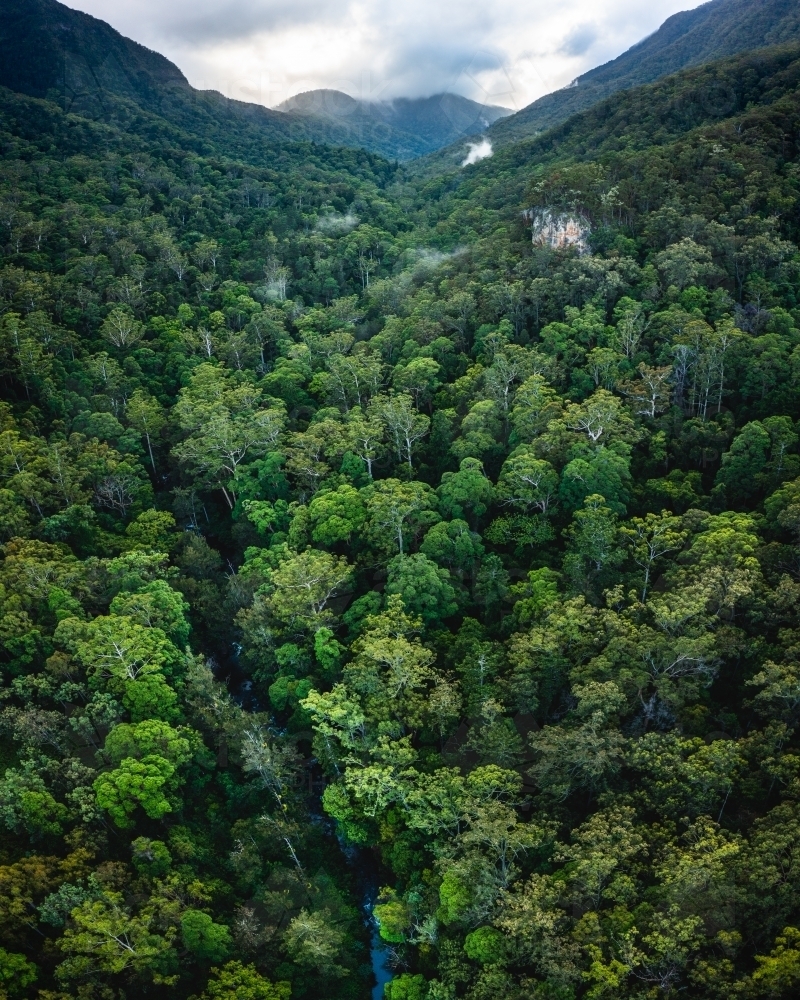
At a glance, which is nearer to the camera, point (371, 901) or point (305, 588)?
point (371, 901)

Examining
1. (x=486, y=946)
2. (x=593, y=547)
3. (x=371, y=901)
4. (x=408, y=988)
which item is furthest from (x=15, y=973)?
(x=593, y=547)

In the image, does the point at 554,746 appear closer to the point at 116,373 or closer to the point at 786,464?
the point at 786,464

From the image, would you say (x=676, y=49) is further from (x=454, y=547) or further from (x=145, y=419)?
(x=454, y=547)

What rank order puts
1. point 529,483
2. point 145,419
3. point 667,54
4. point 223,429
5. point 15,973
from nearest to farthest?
point 15,973 → point 529,483 → point 223,429 → point 145,419 → point 667,54

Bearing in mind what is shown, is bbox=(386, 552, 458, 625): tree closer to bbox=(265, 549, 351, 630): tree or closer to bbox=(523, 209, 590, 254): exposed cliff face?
bbox=(265, 549, 351, 630): tree

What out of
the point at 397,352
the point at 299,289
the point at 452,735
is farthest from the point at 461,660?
the point at 299,289

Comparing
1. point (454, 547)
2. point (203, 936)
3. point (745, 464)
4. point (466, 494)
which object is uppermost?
point (745, 464)
